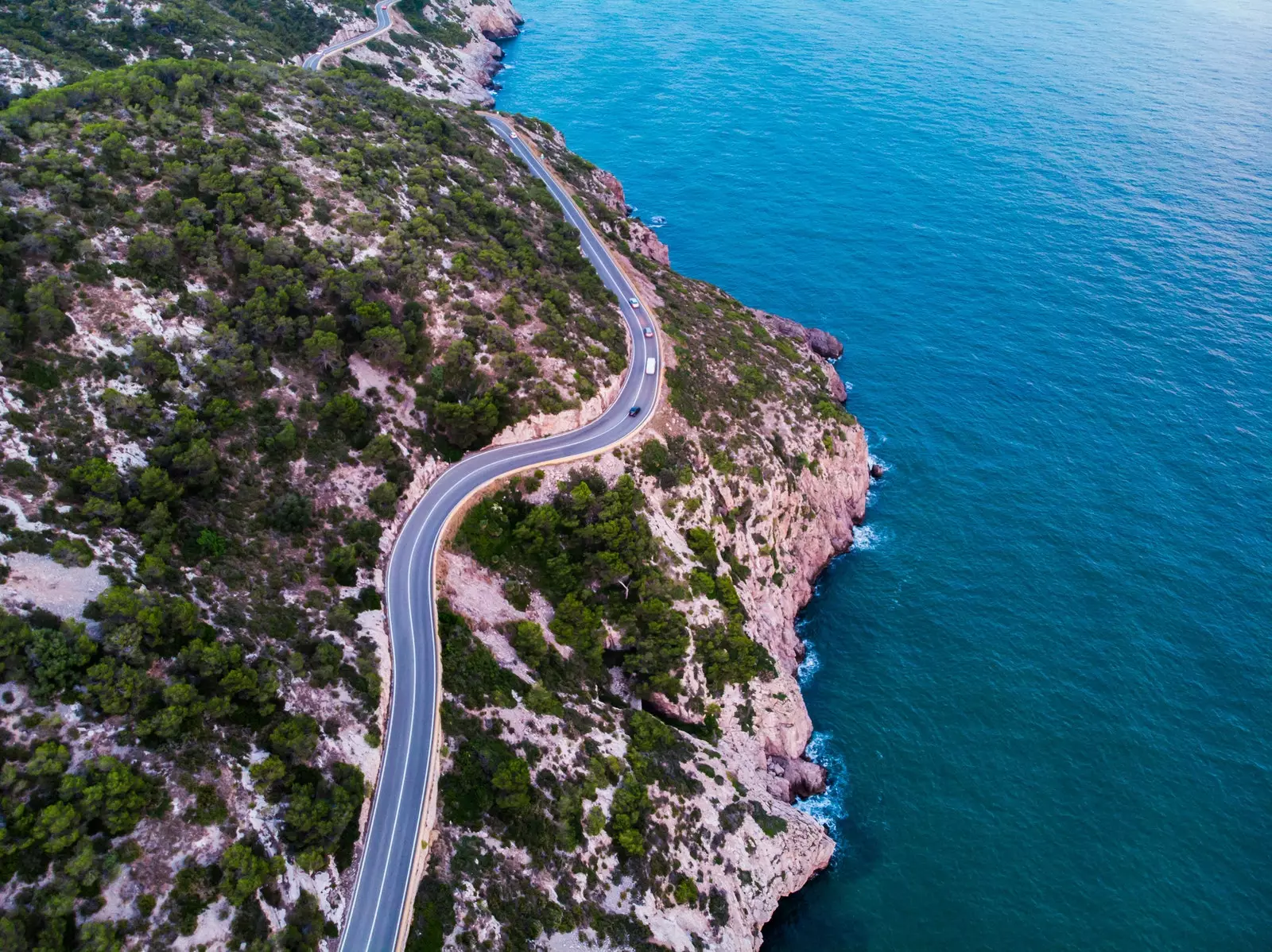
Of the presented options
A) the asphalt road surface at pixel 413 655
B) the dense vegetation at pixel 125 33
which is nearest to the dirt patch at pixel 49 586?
the asphalt road surface at pixel 413 655

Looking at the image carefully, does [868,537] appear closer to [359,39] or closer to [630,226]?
[630,226]

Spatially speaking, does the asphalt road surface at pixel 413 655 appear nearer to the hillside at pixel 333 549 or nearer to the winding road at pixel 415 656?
the winding road at pixel 415 656

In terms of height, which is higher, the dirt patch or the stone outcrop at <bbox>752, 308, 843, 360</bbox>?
the stone outcrop at <bbox>752, 308, 843, 360</bbox>

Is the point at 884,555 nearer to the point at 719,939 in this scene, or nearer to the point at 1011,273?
the point at 719,939

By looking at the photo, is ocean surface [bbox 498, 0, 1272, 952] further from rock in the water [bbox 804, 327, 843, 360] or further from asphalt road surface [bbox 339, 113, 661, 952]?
asphalt road surface [bbox 339, 113, 661, 952]

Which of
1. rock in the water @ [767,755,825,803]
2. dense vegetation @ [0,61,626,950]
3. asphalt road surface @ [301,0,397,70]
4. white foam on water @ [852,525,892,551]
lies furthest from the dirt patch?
asphalt road surface @ [301,0,397,70]
